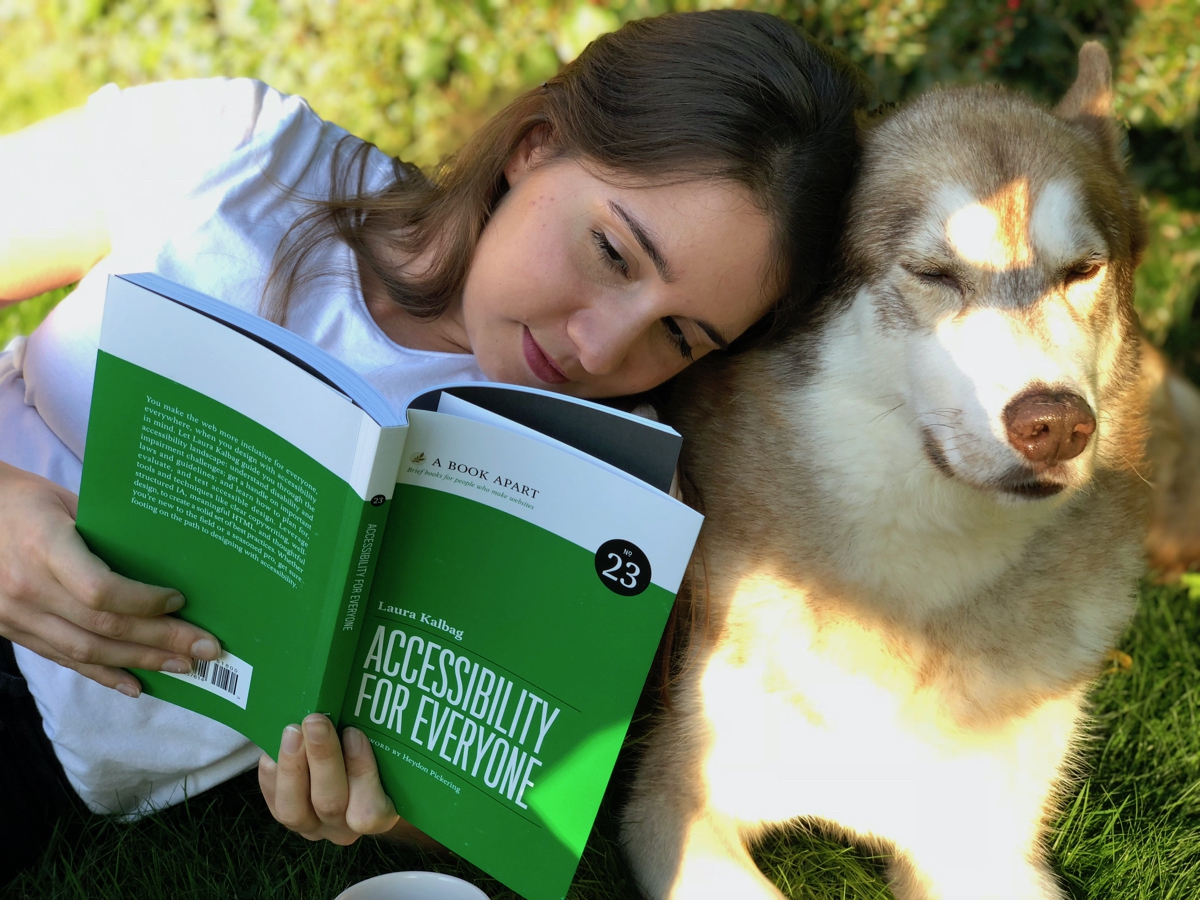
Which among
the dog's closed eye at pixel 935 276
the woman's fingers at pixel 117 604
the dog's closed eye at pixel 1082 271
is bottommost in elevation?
the woman's fingers at pixel 117 604

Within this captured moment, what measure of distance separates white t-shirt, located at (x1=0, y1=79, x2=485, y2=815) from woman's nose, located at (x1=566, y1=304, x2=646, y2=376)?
0.96 ft

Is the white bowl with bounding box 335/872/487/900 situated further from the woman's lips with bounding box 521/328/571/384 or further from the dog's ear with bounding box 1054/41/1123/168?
the dog's ear with bounding box 1054/41/1123/168

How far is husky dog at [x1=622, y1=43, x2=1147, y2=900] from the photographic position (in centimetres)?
153

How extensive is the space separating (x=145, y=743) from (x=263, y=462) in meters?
0.72

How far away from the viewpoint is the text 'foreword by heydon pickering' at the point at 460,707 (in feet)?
4.33

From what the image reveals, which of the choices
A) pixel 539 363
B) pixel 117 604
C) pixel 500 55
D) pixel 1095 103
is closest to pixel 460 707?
pixel 117 604

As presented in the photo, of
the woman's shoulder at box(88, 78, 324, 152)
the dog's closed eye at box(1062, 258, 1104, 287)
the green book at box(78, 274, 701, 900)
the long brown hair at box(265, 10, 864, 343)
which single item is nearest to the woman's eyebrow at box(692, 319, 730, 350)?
the long brown hair at box(265, 10, 864, 343)

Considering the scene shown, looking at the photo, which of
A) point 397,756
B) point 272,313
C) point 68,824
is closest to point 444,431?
point 397,756

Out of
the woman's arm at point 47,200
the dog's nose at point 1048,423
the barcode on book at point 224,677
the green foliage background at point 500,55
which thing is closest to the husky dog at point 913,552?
the dog's nose at point 1048,423

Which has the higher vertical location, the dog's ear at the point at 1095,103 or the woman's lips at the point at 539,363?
the dog's ear at the point at 1095,103

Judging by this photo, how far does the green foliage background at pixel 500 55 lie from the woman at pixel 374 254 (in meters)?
1.55

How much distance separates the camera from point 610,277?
154 centimetres

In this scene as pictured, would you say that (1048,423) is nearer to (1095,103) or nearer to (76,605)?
(1095,103)

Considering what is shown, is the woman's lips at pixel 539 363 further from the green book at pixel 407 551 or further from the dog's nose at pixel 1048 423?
the dog's nose at pixel 1048 423
